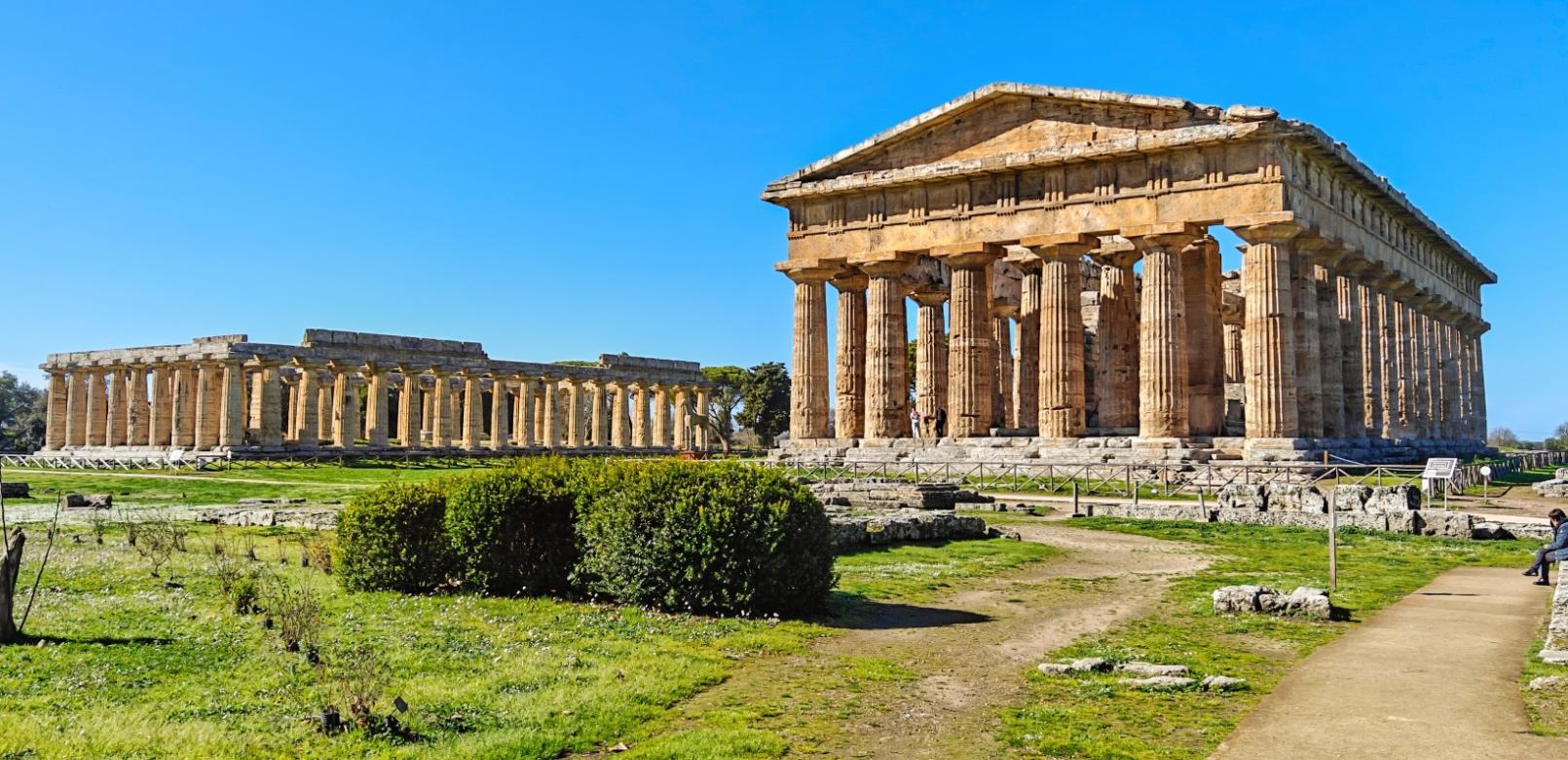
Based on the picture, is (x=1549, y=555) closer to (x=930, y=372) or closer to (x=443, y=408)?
(x=930, y=372)

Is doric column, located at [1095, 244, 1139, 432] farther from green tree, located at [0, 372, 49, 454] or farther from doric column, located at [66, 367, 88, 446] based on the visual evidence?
green tree, located at [0, 372, 49, 454]

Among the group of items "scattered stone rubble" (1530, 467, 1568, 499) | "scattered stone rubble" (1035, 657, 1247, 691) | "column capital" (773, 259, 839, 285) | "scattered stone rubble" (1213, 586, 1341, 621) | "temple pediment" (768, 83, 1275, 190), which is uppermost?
"temple pediment" (768, 83, 1275, 190)

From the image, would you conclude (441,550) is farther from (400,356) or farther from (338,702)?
(400,356)

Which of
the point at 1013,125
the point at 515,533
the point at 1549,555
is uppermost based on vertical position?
the point at 1013,125

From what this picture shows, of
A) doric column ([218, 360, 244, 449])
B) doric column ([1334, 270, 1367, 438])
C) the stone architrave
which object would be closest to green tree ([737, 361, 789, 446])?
doric column ([218, 360, 244, 449])

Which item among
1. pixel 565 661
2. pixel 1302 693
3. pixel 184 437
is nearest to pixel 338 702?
pixel 565 661

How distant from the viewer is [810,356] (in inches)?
1661

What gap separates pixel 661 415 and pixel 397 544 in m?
63.9

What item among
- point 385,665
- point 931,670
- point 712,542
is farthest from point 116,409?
point 931,670

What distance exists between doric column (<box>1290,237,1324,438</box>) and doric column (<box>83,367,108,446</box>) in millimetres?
59066

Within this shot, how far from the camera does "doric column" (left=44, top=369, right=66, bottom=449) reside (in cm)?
6281

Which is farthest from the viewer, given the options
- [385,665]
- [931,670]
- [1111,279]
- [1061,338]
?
[1111,279]

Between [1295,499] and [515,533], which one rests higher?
[515,533]

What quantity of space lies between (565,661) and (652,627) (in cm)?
164
